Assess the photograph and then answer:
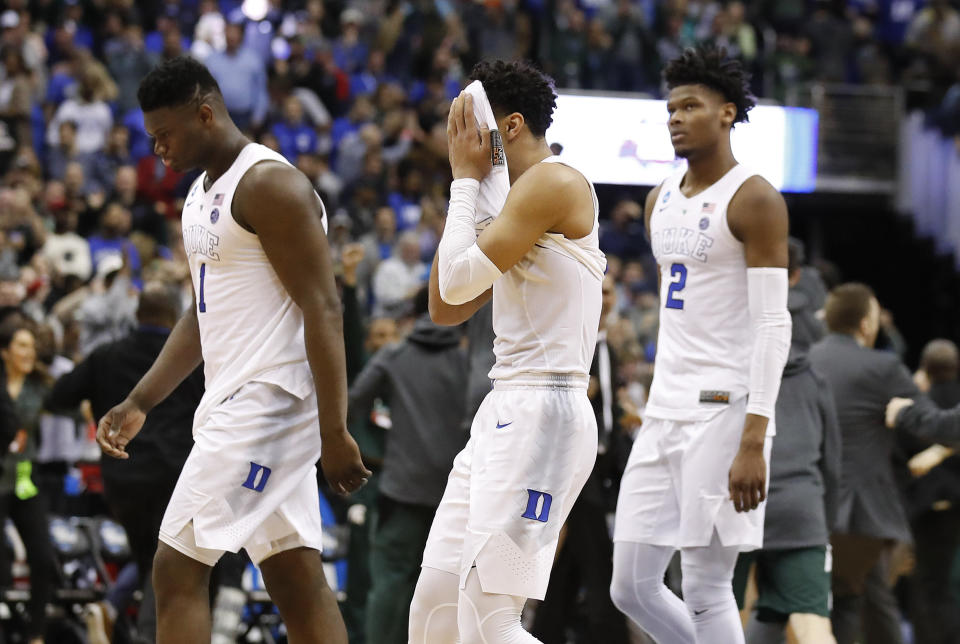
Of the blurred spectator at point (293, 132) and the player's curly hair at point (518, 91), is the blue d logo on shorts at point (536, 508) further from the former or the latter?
the blurred spectator at point (293, 132)

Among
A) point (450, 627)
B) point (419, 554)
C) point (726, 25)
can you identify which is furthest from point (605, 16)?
point (450, 627)

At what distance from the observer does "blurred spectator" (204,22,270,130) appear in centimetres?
1611

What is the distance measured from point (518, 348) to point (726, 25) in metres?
16.5

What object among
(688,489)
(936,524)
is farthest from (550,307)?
(936,524)

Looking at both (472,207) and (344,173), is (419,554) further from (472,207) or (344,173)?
(344,173)

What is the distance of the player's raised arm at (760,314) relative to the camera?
4.67 metres

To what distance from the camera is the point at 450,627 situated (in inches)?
162

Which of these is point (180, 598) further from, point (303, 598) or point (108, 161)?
point (108, 161)

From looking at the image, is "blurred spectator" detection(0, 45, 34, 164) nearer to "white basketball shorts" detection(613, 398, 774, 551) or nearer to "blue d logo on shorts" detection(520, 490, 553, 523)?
"white basketball shorts" detection(613, 398, 774, 551)

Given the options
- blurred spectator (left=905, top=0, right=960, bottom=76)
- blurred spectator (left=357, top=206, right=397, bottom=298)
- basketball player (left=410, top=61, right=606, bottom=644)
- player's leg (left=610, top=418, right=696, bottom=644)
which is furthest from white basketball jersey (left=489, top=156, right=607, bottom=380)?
blurred spectator (left=905, top=0, right=960, bottom=76)

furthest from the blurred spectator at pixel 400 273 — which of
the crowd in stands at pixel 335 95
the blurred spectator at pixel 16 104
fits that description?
the blurred spectator at pixel 16 104

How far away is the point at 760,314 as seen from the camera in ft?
15.8

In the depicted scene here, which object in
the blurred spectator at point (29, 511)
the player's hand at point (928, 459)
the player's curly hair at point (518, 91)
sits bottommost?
the blurred spectator at point (29, 511)

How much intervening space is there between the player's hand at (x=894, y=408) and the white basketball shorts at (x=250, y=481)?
10.9ft
